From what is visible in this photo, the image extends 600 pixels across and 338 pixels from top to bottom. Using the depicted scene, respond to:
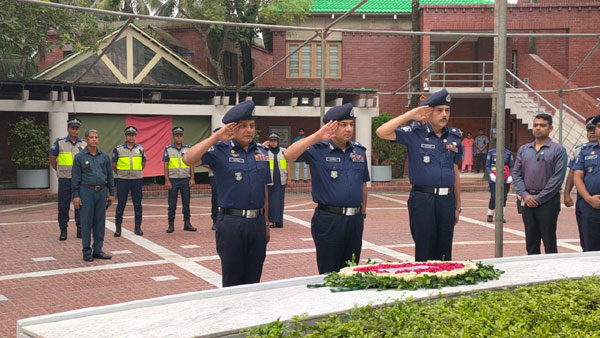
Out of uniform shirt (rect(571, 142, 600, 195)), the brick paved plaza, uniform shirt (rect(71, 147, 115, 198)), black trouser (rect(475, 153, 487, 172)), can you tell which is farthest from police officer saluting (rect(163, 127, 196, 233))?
black trouser (rect(475, 153, 487, 172))

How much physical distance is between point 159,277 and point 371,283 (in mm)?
4191

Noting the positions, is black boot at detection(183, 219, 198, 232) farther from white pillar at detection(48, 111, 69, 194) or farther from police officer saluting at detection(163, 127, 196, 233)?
white pillar at detection(48, 111, 69, 194)

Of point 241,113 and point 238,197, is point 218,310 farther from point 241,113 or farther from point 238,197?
point 241,113

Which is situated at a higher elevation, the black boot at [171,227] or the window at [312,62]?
the window at [312,62]

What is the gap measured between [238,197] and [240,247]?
436mm

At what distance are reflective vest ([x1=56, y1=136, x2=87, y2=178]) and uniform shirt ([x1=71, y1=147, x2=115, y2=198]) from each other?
5.99ft

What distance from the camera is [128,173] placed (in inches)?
479

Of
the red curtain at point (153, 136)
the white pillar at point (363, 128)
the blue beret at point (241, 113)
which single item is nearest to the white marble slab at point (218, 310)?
the blue beret at point (241, 113)

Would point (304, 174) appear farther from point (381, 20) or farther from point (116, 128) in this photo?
point (381, 20)

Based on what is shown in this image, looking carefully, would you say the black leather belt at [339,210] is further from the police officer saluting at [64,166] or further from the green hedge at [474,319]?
the police officer saluting at [64,166]

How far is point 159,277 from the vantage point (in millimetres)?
8609

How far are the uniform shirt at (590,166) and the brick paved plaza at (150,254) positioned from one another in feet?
8.97

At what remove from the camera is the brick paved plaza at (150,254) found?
7711 millimetres

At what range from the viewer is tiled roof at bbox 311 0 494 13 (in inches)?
1114
